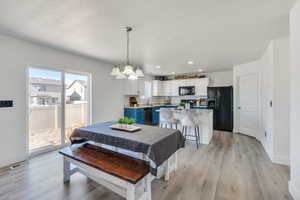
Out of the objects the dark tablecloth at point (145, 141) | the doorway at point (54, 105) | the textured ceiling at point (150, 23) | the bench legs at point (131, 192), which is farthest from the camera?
the doorway at point (54, 105)

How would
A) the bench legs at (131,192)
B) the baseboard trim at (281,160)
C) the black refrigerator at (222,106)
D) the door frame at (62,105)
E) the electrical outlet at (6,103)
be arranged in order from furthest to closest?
the black refrigerator at (222,106) < the door frame at (62,105) < the baseboard trim at (281,160) < the electrical outlet at (6,103) < the bench legs at (131,192)

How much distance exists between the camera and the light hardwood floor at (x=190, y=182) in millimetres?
1813

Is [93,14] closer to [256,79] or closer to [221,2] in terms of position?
[221,2]

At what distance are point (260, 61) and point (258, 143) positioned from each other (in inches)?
92.2

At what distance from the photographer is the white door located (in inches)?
173

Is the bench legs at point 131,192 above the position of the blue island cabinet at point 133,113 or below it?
below

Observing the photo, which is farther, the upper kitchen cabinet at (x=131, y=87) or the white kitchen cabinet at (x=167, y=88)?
the white kitchen cabinet at (x=167, y=88)

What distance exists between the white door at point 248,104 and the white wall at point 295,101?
2.83m

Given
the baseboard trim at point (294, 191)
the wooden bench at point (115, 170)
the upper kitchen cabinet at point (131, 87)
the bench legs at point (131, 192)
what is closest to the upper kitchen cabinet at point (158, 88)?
the upper kitchen cabinet at point (131, 87)

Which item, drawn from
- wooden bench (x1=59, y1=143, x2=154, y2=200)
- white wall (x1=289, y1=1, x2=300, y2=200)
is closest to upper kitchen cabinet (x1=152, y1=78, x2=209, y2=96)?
white wall (x1=289, y1=1, x2=300, y2=200)

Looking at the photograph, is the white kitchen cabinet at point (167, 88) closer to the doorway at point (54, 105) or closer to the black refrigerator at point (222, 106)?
the black refrigerator at point (222, 106)

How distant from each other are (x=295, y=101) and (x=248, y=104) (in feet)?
10.3

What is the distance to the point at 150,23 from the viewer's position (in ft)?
7.18

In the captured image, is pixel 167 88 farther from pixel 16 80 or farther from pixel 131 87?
pixel 16 80
